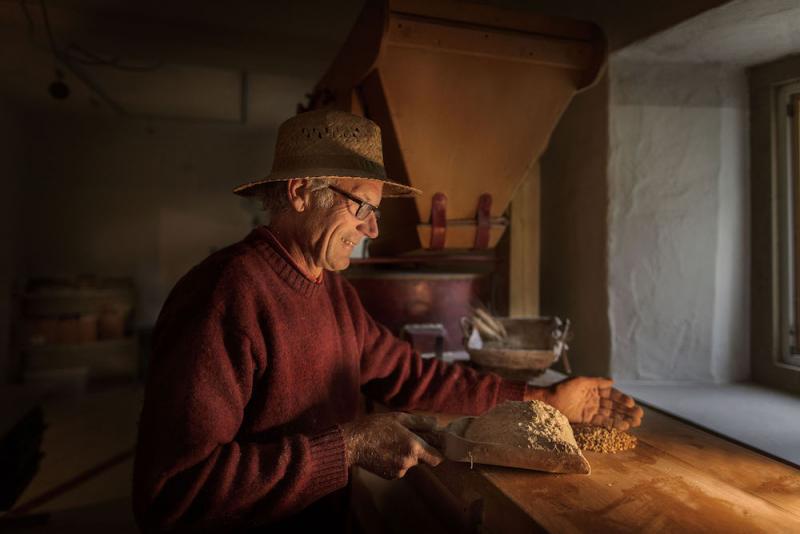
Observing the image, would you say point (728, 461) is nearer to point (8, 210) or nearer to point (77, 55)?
point (77, 55)

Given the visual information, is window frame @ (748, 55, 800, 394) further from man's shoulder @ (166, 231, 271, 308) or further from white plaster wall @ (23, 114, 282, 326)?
white plaster wall @ (23, 114, 282, 326)

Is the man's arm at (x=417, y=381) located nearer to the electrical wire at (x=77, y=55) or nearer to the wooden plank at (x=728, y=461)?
the wooden plank at (x=728, y=461)

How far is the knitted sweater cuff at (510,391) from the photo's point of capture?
4.92 ft

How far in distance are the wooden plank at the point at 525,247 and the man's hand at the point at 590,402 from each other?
37.7 inches

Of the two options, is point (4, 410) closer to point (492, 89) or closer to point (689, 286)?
point (492, 89)

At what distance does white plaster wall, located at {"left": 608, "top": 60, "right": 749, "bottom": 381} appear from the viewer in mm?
2029

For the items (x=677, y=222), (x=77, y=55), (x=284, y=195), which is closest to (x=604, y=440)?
(x=284, y=195)

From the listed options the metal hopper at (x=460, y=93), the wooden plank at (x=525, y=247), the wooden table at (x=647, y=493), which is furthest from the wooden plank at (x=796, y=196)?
the wooden plank at (x=525, y=247)

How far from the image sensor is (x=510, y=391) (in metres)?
1.51

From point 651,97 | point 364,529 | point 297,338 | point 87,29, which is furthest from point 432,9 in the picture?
point 87,29

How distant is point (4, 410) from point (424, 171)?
3.99m

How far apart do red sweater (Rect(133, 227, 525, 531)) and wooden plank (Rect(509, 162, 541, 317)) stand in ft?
3.17

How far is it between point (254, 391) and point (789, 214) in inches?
77.4

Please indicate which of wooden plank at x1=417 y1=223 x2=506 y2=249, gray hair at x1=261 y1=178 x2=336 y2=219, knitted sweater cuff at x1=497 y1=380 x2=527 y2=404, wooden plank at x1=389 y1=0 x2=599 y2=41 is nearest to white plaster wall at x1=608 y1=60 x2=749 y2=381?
wooden plank at x1=389 y1=0 x2=599 y2=41
